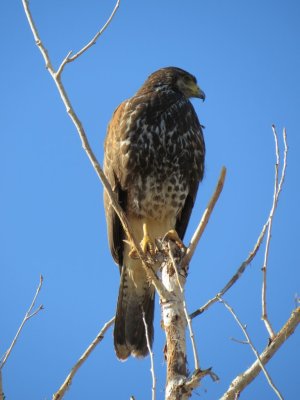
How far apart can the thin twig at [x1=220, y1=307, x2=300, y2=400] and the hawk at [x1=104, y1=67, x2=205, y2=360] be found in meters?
2.46

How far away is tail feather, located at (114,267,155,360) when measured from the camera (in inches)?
226

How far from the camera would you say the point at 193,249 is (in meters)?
4.40

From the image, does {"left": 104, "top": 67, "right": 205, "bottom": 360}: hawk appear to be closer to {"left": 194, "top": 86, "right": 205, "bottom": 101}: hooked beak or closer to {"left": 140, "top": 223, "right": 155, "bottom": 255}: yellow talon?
{"left": 140, "top": 223, "right": 155, "bottom": 255}: yellow talon

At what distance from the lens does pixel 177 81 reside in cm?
707

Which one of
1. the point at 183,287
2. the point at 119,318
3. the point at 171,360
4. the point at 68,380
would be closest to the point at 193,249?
the point at 183,287

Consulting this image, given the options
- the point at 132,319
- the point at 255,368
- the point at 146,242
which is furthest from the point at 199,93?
the point at 255,368

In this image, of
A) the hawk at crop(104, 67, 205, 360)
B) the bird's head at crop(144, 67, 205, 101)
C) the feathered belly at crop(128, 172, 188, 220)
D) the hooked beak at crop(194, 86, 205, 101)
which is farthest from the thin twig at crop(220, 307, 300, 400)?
the hooked beak at crop(194, 86, 205, 101)

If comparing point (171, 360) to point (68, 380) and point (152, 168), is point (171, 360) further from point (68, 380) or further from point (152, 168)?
point (152, 168)

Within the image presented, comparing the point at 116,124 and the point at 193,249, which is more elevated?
the point at 116,124

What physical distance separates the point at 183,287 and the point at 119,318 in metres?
1.81

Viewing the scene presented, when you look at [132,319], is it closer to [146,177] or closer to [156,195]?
[156,195]

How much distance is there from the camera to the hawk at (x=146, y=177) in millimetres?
6094

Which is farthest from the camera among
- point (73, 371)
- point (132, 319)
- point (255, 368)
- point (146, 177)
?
point (146, 177)

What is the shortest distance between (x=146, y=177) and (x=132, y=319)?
4.24 feet
